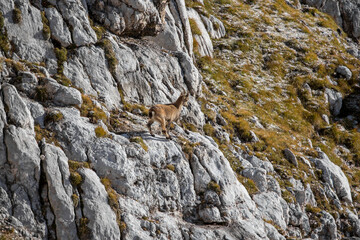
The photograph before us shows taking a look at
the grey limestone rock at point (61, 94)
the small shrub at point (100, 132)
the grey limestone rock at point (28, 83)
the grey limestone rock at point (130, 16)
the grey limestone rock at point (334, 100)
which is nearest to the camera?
the small shrub at point (100, 132)

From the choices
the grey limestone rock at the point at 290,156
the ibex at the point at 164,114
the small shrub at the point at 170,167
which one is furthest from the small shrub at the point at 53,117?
the grey limestone rock at the point at 290,156

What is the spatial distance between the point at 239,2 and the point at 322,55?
16.5 meters

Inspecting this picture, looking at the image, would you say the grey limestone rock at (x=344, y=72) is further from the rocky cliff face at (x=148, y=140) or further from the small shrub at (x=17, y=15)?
the small shrub at (x=17, y=15)

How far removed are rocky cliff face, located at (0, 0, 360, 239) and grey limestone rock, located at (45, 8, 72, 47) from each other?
8 cm

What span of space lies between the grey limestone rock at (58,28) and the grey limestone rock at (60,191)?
914 cm

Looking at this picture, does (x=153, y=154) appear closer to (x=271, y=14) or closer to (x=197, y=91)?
(x=197, y=91)

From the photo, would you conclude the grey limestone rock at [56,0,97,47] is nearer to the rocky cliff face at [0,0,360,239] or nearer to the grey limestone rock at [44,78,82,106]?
the rocky cliff face at [0,0,360,239]

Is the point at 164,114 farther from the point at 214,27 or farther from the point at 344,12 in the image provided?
the point at 344,12

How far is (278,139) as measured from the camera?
33.2 m

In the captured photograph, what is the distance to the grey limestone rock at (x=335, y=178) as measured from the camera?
30.2 metres

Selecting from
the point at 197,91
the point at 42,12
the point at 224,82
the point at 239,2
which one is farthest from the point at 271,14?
the point at 42,12

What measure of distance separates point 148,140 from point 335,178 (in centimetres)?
1773

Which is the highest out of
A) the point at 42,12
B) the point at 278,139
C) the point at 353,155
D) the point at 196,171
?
the point at 42,12

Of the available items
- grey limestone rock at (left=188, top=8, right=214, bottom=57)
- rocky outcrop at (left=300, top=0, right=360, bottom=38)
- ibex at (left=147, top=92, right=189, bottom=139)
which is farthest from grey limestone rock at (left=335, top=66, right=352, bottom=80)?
ibex at (left=147, top=92, right=189, bottom=139)
